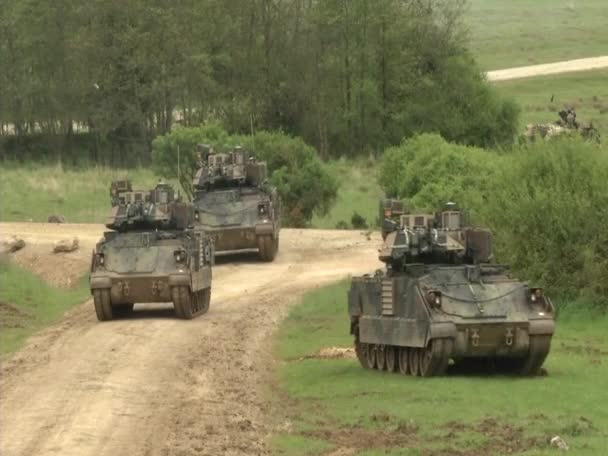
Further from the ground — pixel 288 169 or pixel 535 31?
pixel 535 31

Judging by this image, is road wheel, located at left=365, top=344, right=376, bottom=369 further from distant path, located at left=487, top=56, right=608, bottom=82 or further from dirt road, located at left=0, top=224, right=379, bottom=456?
distant path, located at left=487, top=56, right=608, bottom=82

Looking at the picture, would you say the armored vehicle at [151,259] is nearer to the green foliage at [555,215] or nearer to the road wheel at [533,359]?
the green foliage at [555,215]

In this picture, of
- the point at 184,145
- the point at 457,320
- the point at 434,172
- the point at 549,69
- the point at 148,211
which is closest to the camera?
the point at 457,320

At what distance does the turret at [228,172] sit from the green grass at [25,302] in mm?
5151

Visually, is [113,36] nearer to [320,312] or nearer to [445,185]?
[445,185]

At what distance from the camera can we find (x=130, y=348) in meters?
26.1

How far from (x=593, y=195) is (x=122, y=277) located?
9.02 metres

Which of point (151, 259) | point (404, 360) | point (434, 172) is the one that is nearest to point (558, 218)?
point (151, 259)

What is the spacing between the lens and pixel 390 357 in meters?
23.6

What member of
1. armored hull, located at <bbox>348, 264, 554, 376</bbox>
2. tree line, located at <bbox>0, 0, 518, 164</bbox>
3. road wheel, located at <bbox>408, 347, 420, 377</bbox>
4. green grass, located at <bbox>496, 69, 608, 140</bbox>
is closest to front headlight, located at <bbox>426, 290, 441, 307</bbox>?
armored hull, located at <bbox>348, 264, 554, 376</bbox>

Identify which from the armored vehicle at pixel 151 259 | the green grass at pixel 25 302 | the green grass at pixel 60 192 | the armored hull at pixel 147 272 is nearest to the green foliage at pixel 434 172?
the armored vehicle at pixel 151 259

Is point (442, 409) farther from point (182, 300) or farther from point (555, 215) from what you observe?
point (555, 215)

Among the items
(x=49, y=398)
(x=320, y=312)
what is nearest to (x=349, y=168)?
(x=320, y=312)

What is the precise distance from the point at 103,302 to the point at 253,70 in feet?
162
